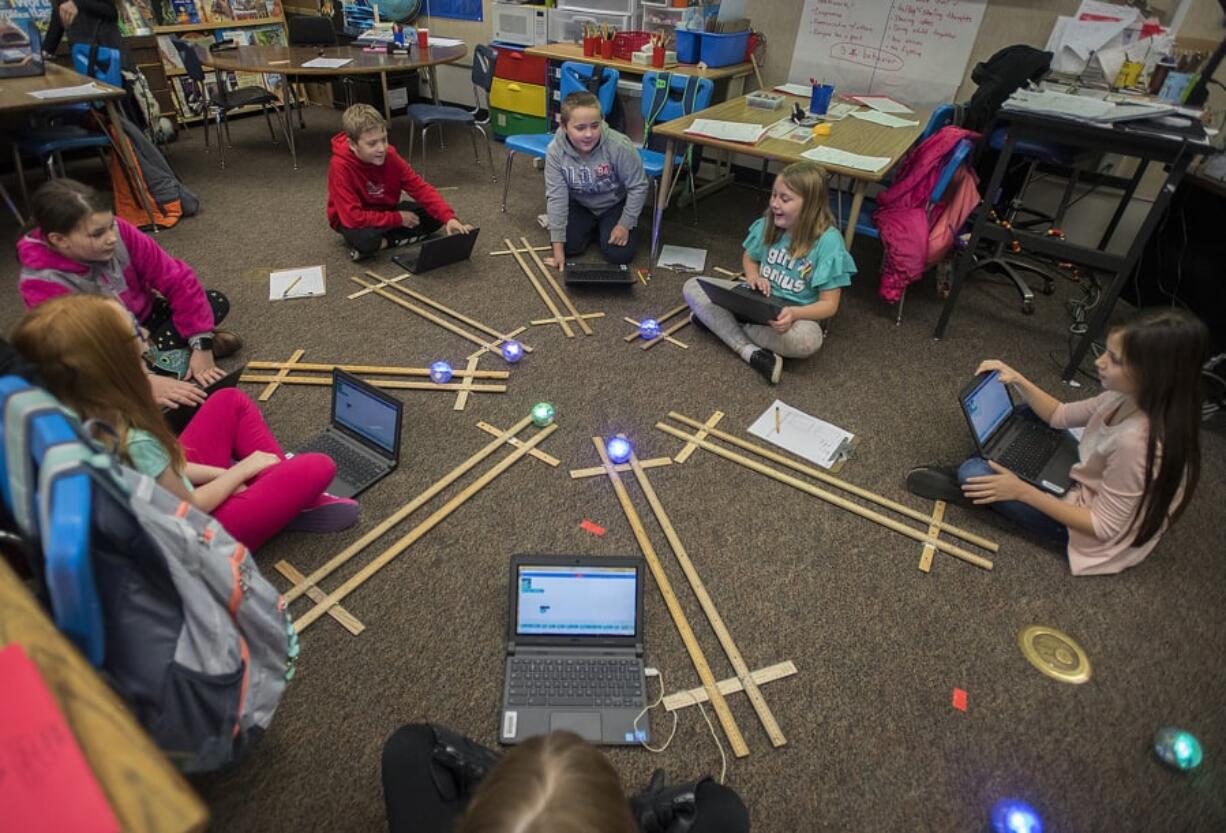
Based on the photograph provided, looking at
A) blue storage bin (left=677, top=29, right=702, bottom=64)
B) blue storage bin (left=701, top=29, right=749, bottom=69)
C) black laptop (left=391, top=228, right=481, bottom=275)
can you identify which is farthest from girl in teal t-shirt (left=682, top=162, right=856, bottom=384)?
blue storage bin (left=677, top=29, right=702, bottom=64)

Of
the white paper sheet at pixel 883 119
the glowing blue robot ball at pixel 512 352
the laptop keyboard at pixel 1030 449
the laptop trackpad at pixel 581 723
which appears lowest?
the laptop trackpad at pixel 581 723

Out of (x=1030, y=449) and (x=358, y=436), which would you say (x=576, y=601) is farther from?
(x=1030, y=449)

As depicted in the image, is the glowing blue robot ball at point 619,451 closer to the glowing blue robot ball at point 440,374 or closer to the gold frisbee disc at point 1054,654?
the glowing blue robot ball at point 440,374

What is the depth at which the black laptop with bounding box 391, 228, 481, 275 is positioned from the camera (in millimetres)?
3486

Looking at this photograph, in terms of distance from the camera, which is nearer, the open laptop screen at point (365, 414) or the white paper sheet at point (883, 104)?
the open laptop screen at point (365, 414)

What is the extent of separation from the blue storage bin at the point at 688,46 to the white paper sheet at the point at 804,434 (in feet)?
10.2

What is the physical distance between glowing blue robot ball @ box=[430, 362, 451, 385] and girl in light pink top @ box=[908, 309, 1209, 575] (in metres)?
1.95

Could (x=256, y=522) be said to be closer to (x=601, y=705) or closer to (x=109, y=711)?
(x=601, y=705)

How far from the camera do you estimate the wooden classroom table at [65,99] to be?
334 cm

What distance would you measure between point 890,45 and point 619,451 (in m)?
3.74

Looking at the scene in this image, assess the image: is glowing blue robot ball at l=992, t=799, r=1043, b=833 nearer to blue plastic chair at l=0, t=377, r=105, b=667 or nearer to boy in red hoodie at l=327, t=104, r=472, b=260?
blue plastic chair at l=0, t=377, r=105, b=667

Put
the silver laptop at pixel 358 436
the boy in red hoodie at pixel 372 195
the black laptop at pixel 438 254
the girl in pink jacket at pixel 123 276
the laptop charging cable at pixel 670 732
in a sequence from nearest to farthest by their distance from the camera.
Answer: the laptop charging cable at pixel 670 732, the girl in pink jacket at pixel 123 276, the silver laptop at pixel 358 436, the boy in red hoodie at pixel 372 195, the black laptop at pixel 438 254

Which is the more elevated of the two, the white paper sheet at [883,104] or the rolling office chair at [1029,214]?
the white paper sheet at [883,104]

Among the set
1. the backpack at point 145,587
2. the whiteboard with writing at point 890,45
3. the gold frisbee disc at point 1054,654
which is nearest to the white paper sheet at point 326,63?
the whiteboard with writing at point 890,45
